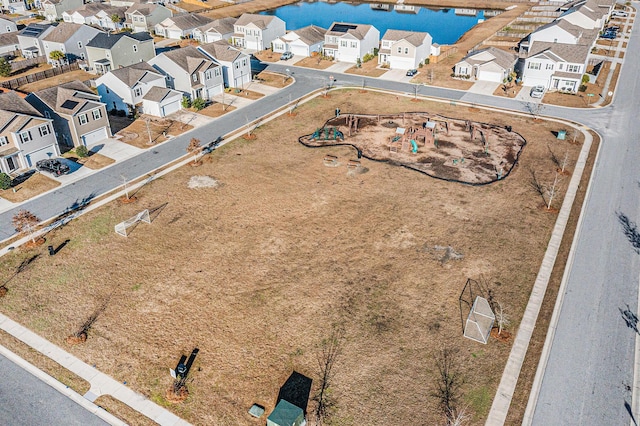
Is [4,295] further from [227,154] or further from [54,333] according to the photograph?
[227,154]

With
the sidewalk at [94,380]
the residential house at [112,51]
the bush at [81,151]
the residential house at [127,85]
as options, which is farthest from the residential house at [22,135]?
the residential house at [112,51]

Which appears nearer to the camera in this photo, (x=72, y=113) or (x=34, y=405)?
(x=34, y=405)

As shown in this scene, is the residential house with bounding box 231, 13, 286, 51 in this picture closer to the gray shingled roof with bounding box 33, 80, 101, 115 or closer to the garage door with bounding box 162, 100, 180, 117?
the garage door with bounding box 162, 100, 180, 117

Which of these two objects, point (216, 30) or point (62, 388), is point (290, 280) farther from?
point (216, 30)

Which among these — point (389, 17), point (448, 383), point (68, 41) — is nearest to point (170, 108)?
point (68, 41)

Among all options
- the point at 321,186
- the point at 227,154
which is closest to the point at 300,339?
the point at 321,186

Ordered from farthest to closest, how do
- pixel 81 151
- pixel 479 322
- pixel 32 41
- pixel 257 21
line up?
pixel 257 21 → pixel 32 41 → pixel 81 151 → pixel 479 322
